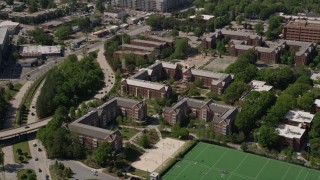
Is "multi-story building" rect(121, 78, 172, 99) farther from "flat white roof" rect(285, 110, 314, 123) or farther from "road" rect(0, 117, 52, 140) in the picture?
"flat white roof" rect(285, 110, 314, 123)

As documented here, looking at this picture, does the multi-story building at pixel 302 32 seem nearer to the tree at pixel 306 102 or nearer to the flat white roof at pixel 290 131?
the tree at pixel 306 102

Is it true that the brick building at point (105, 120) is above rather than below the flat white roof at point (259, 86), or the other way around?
below

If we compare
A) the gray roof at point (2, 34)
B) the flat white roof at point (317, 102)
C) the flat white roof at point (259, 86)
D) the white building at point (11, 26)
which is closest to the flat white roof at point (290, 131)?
the flat white roof at point (317, 102)

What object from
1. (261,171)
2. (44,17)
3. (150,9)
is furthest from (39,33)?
(261,171)

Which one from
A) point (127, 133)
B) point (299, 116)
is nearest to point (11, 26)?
point (127, 133)

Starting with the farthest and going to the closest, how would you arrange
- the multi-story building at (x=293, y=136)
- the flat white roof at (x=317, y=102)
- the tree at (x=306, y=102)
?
the flat white roof at (x=317, y=102) → the tree at (x=306, y=102) → the multi-story building at (x=293, y=136)

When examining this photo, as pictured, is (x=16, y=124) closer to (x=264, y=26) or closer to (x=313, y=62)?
(x=313, y=62)

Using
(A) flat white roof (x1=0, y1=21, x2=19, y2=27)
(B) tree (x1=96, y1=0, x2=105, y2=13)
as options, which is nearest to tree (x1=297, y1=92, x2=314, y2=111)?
(A) flat white roof (x1=0, y1=21, x2=19, y2=27)
